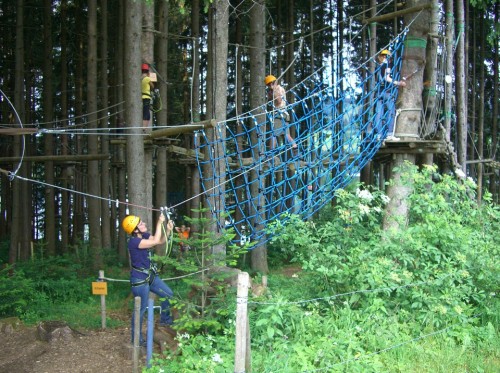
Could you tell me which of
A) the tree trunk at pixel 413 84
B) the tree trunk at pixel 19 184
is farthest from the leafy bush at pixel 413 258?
the tree trunk at pixel 19 184

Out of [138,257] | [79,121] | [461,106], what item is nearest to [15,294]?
[138,257]

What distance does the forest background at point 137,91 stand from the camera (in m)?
7.84

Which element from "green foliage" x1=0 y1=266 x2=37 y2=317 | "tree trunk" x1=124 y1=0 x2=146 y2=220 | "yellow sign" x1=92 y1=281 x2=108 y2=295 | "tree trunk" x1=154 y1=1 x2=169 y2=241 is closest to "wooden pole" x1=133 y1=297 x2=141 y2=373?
"yellow sign" x1=92 y1=281 x2=108 y2=295

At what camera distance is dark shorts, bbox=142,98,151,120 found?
8680 millimetres

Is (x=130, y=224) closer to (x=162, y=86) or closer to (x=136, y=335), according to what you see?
(x=136, y=335)

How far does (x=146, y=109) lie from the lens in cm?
870

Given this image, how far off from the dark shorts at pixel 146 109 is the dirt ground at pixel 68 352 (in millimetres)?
3085

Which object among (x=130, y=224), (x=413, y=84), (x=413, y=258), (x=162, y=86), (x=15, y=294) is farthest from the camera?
(x=162, y=86)

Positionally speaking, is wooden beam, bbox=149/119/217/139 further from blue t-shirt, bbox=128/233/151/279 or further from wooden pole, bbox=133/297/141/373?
wooden pole, bbox=133/297/141/373

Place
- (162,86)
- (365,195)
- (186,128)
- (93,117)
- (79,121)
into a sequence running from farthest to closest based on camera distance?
(79,121) → (93,117) → (162,86) → (186,128) → (365,195)

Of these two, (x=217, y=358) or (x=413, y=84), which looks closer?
(x=217, y=358)

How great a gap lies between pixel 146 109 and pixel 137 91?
2.31ft

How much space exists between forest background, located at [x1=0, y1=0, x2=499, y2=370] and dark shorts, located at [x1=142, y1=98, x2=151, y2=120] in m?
0.38

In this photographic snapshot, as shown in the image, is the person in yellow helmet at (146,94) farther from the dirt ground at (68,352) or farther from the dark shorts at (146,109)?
the dirt ground at (68,352)
